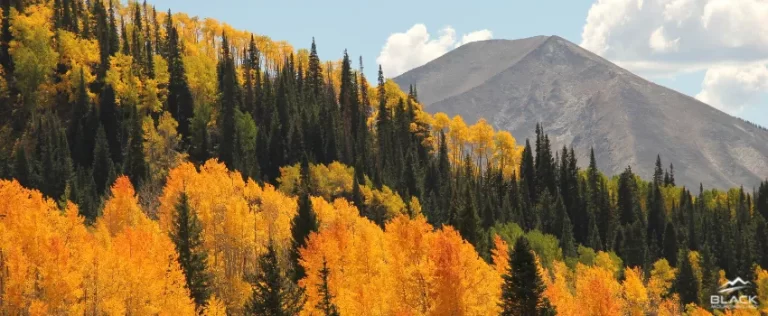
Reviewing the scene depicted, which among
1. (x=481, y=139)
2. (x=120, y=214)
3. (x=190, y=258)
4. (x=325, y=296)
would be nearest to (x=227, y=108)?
(x=120, y=214)

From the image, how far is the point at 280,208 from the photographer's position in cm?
8219

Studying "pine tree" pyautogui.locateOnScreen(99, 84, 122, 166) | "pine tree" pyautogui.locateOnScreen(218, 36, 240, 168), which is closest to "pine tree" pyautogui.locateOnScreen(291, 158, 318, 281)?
"pine tree" pyautogui.locateOnScreen(218, 36, 240, 168)

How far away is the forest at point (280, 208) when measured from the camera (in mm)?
52969

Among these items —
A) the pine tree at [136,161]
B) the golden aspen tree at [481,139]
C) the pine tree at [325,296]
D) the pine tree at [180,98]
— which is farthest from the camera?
the golden aspen tree at [481,139]

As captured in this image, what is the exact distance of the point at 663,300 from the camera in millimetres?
110688

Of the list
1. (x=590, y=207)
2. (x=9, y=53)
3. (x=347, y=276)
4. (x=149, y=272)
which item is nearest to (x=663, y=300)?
(x=590, y=207)

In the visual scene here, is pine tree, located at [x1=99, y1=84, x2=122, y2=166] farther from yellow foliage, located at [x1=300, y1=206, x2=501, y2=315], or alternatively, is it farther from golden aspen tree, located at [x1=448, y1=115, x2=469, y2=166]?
golden aspen tree, located at [x1=448, y1=115, x2=469, y2=166]

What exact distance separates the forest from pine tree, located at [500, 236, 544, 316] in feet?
0.42

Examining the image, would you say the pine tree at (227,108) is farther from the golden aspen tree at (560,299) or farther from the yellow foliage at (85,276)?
the golden aspen tree at (560,299)

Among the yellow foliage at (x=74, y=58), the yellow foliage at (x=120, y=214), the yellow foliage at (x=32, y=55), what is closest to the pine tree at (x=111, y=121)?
the yellow foliage at (x=74, y=58)

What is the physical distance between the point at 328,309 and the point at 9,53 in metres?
97.3

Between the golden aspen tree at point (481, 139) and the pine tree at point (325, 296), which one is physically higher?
the golden aspen tree at point (481, 139)
